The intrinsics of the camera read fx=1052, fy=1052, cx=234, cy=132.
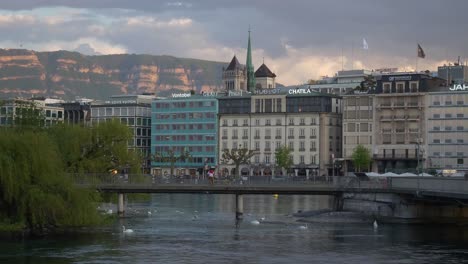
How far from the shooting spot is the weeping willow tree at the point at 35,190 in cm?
8769

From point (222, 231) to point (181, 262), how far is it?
84.5ft

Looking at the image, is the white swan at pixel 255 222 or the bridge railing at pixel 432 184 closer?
the bridge railing at pixel 432 184

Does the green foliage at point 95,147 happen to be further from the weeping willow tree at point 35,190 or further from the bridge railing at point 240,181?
the weeping willow tree at point 35,190

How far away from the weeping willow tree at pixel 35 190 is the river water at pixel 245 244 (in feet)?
7.08

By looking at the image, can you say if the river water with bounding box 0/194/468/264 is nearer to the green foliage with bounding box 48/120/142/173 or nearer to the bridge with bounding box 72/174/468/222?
the bridge with bounding box 72/174/468/222

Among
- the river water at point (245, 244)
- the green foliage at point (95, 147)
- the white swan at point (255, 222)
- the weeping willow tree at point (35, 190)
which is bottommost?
the river water at point (245, 244)

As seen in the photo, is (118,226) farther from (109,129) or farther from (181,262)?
(181,262)

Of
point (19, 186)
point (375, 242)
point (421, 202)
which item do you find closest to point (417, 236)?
point (375, 242)

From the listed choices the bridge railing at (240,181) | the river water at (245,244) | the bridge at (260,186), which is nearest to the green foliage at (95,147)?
the bridge railing at (240,181)

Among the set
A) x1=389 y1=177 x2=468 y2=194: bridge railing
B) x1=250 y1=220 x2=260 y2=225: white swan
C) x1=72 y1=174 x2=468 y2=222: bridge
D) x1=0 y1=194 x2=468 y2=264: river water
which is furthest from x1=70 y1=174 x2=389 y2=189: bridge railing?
x1=250 y1=220 x2=260 y2=225: white swan

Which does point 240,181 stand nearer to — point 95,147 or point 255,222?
point 255,222

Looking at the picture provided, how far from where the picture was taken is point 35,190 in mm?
87812

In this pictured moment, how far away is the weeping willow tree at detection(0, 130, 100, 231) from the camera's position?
87.7m

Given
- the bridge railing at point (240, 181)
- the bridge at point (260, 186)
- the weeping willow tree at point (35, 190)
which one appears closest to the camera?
the weeping willow tree at point (35, 190)
